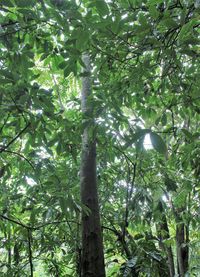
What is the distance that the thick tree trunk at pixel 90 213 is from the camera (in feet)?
3.95

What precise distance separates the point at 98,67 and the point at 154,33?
430mm

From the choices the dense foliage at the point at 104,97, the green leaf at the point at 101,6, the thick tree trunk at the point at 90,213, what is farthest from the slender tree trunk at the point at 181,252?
the green leaf at the point at 101,6

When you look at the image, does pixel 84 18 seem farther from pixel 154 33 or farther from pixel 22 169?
pixel 22 169

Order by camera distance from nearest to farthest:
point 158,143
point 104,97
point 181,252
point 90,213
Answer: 1. point 158,143
2. point 104,97
3. point 90,213
4. point 181,252

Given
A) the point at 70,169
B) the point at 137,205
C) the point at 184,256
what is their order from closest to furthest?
the point at 137,205 < the point at 70,169 < the point at 184,256

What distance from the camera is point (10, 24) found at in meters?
1.08

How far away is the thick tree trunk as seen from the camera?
120 centimetres

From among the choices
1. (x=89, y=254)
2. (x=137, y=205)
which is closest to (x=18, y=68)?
(x=89, y=254)

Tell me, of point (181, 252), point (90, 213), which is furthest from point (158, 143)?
point (181, 252)

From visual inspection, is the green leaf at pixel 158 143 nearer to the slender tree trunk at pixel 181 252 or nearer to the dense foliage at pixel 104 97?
the dense foliage at pixel 104 97

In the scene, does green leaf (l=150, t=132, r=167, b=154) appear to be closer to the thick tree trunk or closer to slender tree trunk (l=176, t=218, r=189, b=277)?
the thick tree trunk

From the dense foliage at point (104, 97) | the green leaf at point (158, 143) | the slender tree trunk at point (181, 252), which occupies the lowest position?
the slender tree trunk at point (181, 252)

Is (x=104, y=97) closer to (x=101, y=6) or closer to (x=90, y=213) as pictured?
(x=101, y=6)

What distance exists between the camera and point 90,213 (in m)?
1.31
